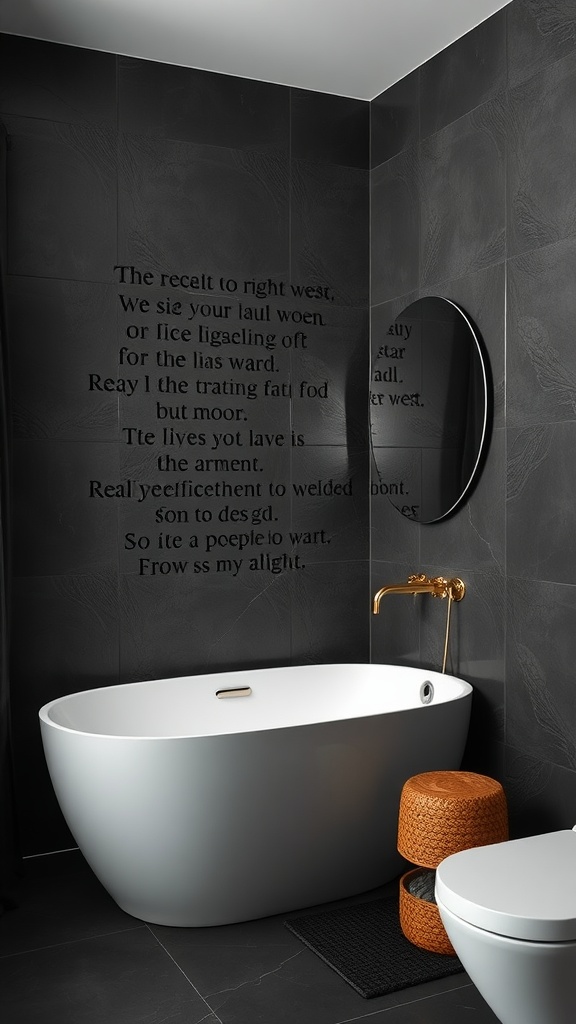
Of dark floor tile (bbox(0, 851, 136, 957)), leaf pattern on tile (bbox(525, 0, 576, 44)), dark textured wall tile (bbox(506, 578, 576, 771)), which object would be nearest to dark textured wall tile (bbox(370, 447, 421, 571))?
dark textured wall tile (bbox(506, 578, 576, 771))

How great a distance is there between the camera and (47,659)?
10.4 ft

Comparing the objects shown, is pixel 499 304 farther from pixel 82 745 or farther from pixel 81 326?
pixel 82 745

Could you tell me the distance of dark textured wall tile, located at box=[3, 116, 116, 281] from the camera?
3.12m

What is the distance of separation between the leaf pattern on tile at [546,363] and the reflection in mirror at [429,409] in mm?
212

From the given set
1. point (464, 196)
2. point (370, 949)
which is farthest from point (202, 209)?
point (370, 949)

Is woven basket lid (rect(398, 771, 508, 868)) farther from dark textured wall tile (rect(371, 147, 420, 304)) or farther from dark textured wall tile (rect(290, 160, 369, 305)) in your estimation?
dark textured wall tile (rect(290, 160, 369, 305))

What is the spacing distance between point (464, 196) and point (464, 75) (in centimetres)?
42

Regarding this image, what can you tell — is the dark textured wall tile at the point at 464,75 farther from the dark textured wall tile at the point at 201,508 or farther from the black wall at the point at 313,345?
the dark textured wall tile at the point at 201,508

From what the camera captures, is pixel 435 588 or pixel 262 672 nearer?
pixel 435 588

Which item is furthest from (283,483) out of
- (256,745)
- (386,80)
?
(386,80)

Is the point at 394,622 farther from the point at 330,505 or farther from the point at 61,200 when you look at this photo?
the point at 61,200

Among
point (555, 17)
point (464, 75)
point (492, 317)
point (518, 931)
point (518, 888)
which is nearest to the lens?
point (518, 931)

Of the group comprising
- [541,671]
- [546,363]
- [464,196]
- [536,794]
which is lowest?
[536,794]

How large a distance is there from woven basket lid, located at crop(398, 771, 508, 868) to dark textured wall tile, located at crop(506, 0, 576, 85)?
2176mm
